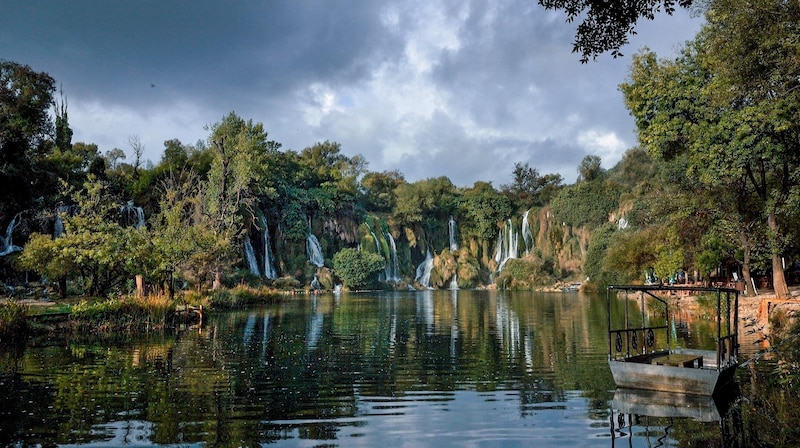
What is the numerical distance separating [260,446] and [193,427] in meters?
1.59

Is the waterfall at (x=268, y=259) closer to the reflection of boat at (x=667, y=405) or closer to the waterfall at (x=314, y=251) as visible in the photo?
the waterfall at (x=314, y=251)

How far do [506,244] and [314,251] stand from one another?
31.0 meters

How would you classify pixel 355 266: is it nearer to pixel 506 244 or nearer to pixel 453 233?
pixel 453 233

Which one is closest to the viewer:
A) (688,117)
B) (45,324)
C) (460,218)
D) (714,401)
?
(714,401)

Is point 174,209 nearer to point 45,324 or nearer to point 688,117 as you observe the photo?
point 45,324

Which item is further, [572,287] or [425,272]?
[425,272]

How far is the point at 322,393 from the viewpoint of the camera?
12.1 metres

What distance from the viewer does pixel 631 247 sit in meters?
44.0

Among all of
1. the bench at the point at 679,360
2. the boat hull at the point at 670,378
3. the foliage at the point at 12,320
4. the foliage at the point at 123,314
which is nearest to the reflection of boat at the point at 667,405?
the boat hull at the point at 670,378

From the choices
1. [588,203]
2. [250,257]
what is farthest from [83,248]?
[588,203]

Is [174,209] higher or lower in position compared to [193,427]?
higher

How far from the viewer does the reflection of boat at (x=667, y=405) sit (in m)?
10.5

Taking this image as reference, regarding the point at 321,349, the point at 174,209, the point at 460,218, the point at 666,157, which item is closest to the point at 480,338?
the point at 321,349

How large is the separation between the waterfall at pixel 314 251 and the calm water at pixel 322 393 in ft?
153
